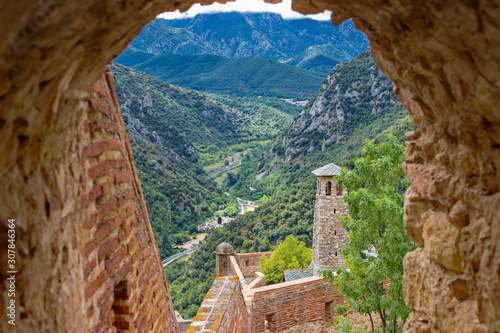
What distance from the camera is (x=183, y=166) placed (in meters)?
45.5

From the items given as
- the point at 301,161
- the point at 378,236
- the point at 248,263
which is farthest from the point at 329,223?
the point at 301,161

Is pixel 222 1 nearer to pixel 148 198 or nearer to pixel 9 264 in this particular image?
pixel 9 264

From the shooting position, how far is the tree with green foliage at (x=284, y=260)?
17.2 m

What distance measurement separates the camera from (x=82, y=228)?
1966 millimetres

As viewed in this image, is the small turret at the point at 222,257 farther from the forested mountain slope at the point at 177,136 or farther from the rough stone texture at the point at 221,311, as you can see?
the forested mountain slope at the point at 177,136

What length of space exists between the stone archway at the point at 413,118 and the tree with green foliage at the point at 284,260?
594 inches

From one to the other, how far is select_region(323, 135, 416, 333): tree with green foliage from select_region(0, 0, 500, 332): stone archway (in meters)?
4.50

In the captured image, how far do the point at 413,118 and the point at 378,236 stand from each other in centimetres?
552

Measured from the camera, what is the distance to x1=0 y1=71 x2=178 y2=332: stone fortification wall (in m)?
1.44

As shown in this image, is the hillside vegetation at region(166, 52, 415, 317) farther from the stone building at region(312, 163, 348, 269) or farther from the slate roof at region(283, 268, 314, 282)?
the stone building at region(312, 163, 348, 269)

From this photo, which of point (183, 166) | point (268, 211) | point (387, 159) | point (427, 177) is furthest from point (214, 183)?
point (427, 177)

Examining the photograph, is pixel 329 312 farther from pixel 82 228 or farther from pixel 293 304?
pixel 82 228

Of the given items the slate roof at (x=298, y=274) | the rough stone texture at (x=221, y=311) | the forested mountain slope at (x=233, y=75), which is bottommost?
the slate roof at (x=298, y=274)

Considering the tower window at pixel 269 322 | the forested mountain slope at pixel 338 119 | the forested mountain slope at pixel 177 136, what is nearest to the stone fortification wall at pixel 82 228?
the tower window at pixel 269 322
